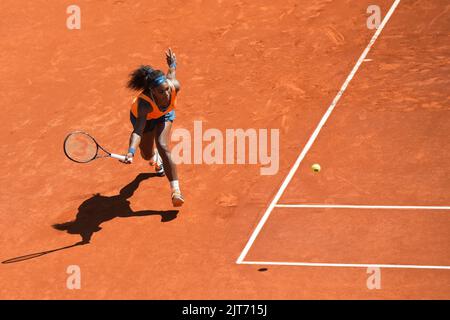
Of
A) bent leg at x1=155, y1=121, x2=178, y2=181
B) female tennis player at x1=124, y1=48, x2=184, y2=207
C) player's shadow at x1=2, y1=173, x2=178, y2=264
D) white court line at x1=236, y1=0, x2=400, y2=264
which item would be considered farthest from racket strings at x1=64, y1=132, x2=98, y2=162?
white court line at x1=236, y1=0, x2=400, y2=264

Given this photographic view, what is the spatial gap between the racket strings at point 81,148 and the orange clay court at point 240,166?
3.50 feet

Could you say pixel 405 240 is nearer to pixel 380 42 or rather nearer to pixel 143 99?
pixel 143 99

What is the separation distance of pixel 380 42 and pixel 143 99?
5622 mm

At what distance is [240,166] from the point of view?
1282 cm

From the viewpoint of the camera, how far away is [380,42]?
15.5 m

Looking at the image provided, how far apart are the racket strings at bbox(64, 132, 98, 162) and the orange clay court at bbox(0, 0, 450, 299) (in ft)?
3.50

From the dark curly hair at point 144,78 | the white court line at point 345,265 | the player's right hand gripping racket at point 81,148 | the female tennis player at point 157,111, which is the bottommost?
the white court line at point 345,265

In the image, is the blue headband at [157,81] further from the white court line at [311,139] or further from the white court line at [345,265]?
the white court line at [345,265]

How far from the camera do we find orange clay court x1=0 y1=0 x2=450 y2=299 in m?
10.6

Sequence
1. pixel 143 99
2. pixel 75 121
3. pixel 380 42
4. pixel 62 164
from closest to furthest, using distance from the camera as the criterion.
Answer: pixel 143 99 < pixel 62 164 < pixel 75 121 < pixel 380 42

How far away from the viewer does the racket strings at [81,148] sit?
36.9 ft

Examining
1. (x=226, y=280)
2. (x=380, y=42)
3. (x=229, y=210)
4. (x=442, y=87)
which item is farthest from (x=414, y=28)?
(x=226, y=280)

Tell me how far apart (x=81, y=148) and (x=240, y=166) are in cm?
261

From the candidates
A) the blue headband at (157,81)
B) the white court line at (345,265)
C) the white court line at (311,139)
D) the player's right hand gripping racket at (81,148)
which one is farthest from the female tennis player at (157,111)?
the white court line at (345,265)
